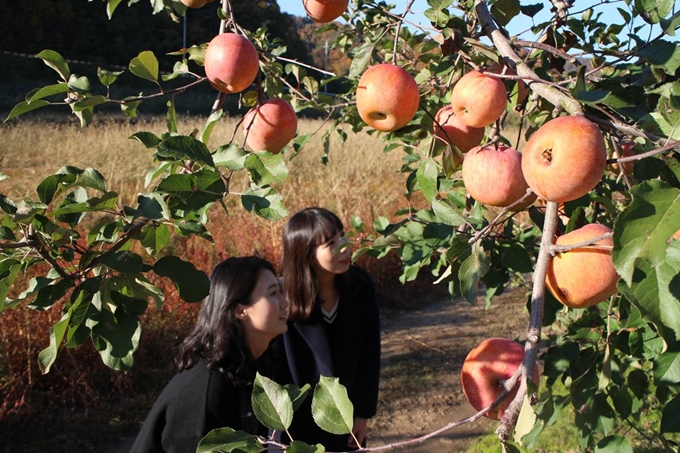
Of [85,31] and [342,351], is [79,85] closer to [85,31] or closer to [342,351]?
[342,351]

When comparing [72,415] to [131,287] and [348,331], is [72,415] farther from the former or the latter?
[131,287]

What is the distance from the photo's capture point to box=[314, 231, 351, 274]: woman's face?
201cm

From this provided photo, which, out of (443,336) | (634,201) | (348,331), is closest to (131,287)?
(634,201)

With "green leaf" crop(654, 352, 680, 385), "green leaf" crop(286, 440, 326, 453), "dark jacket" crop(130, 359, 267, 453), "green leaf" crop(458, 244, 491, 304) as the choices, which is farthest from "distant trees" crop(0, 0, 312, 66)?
"green leaf" crop(286, 440, 326, 453)

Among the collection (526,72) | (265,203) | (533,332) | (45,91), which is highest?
(45,91)

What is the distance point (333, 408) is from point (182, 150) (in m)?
0.37

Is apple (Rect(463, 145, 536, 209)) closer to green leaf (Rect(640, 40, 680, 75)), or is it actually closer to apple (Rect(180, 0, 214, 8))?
green leaf (Rect(640, 40, 680, 75))

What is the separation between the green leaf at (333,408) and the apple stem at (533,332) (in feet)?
0.54

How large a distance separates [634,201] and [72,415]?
2840 mm

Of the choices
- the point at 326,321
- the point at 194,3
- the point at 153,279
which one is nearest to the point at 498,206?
the point at 194,3

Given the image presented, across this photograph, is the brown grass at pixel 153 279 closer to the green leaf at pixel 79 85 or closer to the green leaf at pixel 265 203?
the green leaf at pixel 79 85

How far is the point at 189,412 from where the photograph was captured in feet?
4.83

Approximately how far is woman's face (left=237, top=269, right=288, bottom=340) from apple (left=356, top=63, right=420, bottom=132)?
0.85 metres

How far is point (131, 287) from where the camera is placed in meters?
0.91
